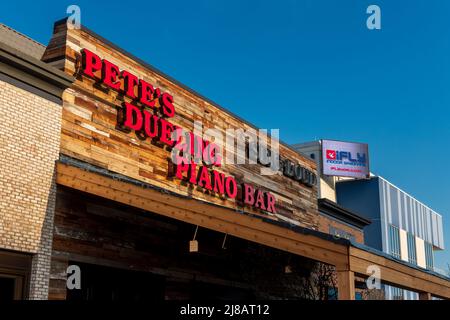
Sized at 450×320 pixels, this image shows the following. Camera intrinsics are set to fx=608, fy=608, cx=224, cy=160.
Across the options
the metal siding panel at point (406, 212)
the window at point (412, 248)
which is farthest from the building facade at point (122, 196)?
the window at point (412, 248)

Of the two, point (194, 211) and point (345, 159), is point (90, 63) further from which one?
point (345, 159)

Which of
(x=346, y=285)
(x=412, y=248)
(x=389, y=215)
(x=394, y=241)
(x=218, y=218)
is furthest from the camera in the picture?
(x=412, y=248)

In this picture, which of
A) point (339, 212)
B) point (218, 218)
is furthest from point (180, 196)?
point (339, 212)

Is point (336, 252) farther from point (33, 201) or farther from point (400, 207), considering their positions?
point (400, 207)

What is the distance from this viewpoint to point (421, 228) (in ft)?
225

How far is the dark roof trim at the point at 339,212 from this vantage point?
31.1m

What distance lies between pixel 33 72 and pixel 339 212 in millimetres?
22695

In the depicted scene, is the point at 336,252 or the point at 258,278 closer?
the point at 336,252

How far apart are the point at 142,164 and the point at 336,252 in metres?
6.82

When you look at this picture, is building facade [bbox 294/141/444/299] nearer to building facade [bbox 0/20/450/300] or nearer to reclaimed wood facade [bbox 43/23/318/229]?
building facade [bbox 0/20/450/300]

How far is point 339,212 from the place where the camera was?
3328cm

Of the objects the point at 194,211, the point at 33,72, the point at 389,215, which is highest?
the point at 389,215

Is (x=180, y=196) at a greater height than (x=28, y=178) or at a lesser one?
lesser
